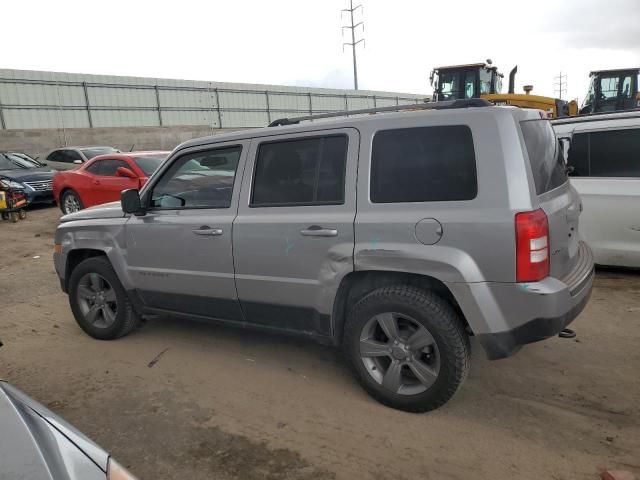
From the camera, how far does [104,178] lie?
10.6m

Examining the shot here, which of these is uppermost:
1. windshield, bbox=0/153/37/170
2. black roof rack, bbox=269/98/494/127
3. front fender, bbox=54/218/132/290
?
windshield, bbox=0/153/37/170

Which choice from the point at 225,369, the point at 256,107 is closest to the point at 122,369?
the point at 225,369

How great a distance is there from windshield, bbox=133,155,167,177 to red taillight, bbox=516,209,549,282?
8.34 m

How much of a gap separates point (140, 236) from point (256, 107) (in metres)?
31.1

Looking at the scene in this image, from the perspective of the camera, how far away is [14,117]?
77.5ft

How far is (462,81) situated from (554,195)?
12.4 meters

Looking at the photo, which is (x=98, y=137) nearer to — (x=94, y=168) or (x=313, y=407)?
Result: (x=94, y=168)

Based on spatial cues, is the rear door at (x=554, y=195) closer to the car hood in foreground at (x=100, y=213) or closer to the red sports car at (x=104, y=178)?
the car hood in foreground at (x=100, y=213)

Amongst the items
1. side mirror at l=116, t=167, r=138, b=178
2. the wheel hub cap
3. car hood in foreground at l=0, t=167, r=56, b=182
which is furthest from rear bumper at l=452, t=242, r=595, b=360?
car hood in foreground at l=0, t=167, r=56, b=182

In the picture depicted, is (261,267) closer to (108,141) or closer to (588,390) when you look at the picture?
(588,390)

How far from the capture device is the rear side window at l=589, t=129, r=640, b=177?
5.41 m

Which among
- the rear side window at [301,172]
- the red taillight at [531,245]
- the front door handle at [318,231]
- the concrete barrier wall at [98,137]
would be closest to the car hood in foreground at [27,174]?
the concrete barrier wall at [98,137]

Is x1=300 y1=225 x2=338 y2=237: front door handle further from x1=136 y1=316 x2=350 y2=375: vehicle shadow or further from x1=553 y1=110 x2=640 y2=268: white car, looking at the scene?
x1=553 y1=110 x2=640 y2=268: white car

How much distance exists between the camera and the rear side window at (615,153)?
213 inches
